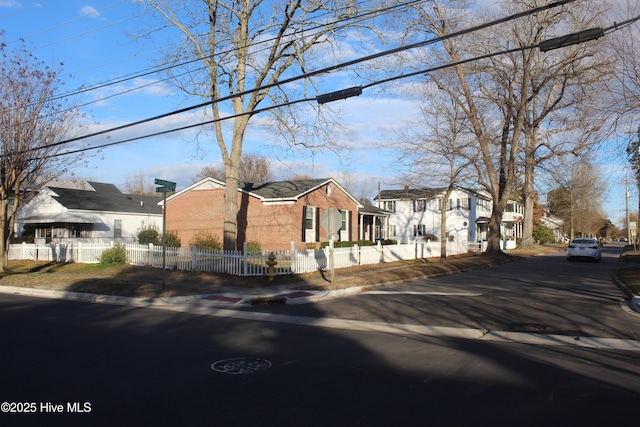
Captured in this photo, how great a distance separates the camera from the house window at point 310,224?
29.6m

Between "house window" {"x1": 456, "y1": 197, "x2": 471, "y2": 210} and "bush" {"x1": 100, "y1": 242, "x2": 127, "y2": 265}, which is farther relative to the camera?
"house window" {"x1": 456, "y1": 197, "x2": 471, "y2": 210}

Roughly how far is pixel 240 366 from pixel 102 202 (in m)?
36.1

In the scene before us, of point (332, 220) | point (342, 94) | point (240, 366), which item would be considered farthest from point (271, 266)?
point (240, 366)

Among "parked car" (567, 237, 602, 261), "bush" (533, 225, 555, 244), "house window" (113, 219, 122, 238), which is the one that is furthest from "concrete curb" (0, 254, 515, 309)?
"bush" (533, 225, 555, 244)

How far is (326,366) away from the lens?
7.05 metres

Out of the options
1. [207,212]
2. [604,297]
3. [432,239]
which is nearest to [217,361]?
[604,297]

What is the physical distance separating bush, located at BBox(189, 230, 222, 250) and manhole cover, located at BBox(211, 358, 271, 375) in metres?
19.7

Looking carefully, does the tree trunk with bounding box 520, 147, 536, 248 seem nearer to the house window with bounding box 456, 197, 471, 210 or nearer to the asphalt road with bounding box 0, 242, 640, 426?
the house window with bounding box 456, 197, 471, 210

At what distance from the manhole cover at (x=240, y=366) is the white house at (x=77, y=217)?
31333mm

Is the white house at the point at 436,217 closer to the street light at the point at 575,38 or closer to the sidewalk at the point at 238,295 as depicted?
the sidewalk at the point at 238,295

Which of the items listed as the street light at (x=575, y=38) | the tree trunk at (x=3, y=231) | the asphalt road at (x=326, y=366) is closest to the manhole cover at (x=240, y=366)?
the asphalt road at (x=326, y=366)

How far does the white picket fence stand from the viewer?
61.2 ft

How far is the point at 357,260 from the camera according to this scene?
23.5 metres

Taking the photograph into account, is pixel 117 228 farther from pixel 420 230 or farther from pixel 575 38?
pixel 575 38
